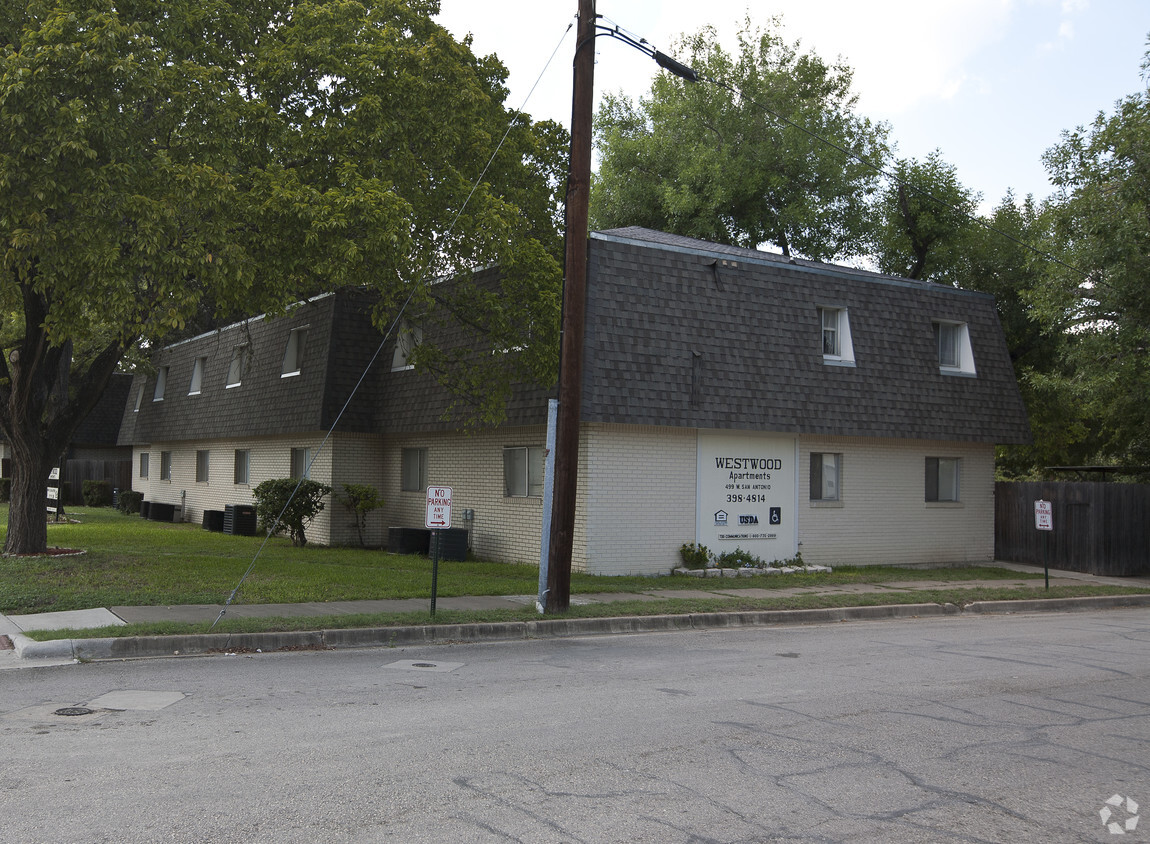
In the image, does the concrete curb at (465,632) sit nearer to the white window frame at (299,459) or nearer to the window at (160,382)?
the white window frame at (299,459)

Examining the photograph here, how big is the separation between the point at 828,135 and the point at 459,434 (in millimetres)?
23967

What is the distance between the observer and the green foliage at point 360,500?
75.2ft

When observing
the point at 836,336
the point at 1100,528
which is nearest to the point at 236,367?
the point at 836,336

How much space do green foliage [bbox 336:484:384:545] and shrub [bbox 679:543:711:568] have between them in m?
8.15

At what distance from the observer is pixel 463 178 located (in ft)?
52.1

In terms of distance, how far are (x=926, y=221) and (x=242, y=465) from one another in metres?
23.0

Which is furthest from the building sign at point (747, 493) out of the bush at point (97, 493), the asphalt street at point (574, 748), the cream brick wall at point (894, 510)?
the bush at point (97, 493)

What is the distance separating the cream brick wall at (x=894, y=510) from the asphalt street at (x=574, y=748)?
9103mm

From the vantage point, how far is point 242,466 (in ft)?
95.0

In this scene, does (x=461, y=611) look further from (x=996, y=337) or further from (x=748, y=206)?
(x=748, y=206)

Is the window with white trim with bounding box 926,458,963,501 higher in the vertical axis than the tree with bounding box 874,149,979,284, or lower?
lower

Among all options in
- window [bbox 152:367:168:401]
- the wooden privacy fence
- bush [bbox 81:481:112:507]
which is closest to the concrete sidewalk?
the wooden privacy fence

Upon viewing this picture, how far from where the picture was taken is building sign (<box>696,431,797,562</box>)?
61.5 ft

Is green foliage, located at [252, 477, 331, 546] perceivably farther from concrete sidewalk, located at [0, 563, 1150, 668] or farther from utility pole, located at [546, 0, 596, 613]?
utility pole, located at [546, 0, 596, 613]
